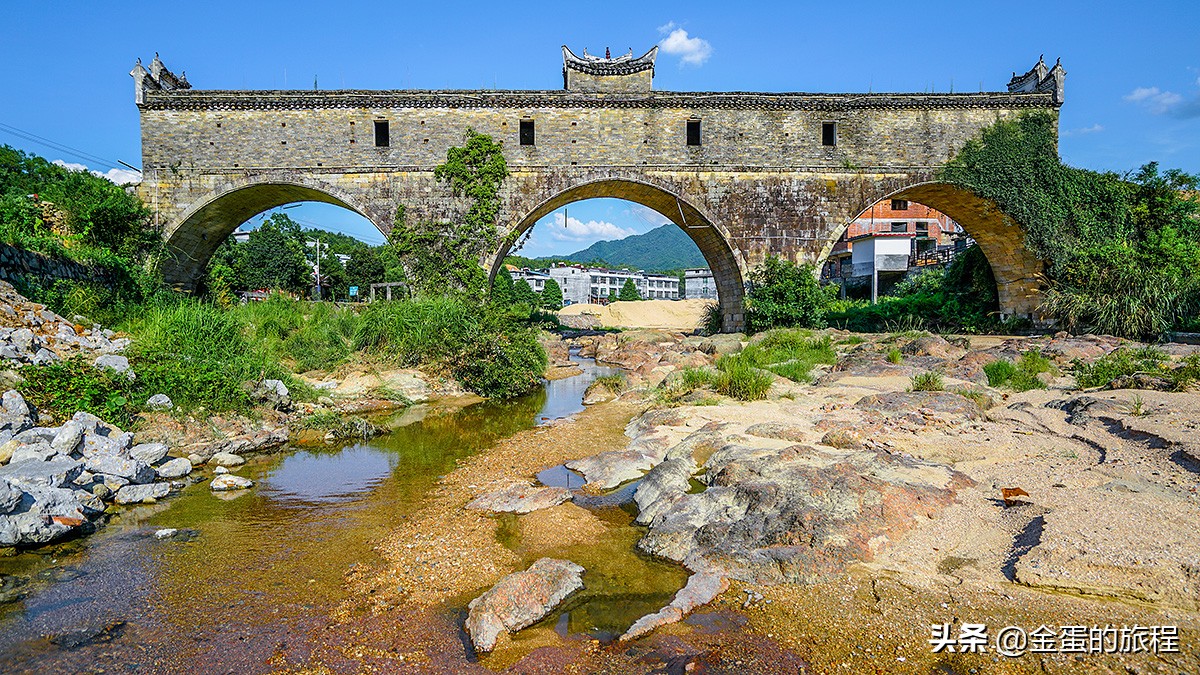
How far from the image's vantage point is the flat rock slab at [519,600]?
11.8ft

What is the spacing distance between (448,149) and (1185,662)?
18396 millimetres

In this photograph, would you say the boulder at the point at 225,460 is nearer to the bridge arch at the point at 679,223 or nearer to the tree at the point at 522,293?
the bridge arch at the point at 679,223

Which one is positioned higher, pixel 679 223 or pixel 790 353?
pixel 679 223

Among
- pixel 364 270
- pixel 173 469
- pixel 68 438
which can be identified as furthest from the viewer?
pixel 364 270

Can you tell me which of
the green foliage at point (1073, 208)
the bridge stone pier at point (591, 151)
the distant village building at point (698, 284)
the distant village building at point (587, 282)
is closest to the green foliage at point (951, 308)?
the bridge stone pier at point (591, 151)

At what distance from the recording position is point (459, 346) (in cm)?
1362

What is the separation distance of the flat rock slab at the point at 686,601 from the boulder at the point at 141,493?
5159 mm

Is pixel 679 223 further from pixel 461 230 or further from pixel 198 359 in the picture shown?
pixel 198 359

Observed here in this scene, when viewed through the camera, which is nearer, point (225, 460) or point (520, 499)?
point (520, 499)

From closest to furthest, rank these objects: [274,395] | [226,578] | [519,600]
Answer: [519,600], [226,578], [274,395]

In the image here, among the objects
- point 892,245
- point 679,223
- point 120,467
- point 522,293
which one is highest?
point 892,245

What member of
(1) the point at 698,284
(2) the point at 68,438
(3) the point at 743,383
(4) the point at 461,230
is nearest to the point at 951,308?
(3) the point at 743,383

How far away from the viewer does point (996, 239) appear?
20.1 m

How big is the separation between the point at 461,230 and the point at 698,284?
2896 inches
